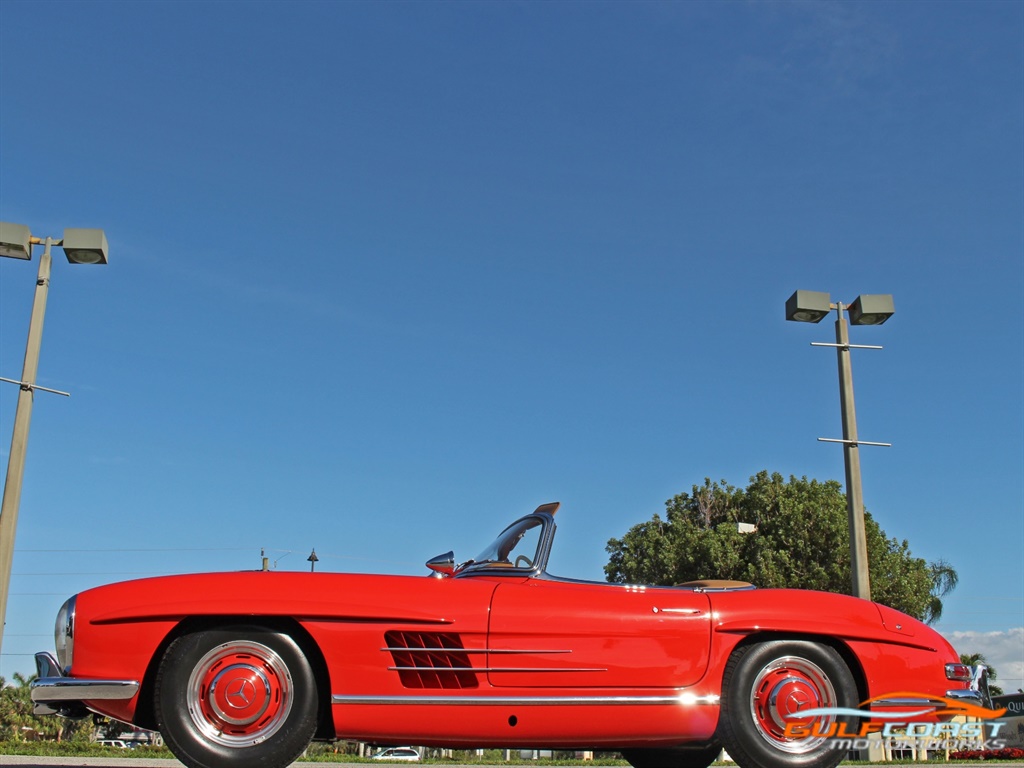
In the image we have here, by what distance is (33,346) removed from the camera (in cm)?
1175

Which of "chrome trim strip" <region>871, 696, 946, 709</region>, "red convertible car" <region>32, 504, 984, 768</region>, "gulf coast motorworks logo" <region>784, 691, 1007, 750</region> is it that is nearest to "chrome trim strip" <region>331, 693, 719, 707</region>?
"red convertible car" <region>32, 504, 984, 768</region>

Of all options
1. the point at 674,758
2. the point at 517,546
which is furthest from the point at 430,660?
the point at 674,758

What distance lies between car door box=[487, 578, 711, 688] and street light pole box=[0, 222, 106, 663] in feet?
27.5

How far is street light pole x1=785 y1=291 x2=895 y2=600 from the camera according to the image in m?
12.4

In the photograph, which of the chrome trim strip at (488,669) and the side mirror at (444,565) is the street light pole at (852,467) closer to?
the side mirror at (444,565)

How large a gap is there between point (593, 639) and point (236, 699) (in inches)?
65.4

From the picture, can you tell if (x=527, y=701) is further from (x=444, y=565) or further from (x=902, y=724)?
(x=902, y=724)

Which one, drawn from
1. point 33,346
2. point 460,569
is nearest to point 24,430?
point 33,346

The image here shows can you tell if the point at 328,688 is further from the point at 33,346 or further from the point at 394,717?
the point at 33,346

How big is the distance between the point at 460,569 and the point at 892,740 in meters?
2.53

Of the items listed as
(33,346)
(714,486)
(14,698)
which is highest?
(714,486)

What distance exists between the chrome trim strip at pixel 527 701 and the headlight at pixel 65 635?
1.22m

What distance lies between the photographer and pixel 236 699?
173 inches

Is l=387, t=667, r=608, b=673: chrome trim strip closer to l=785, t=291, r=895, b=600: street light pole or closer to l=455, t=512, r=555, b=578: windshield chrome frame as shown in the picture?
l=455, t=512, r=555, b=578: windshield chrome frame
